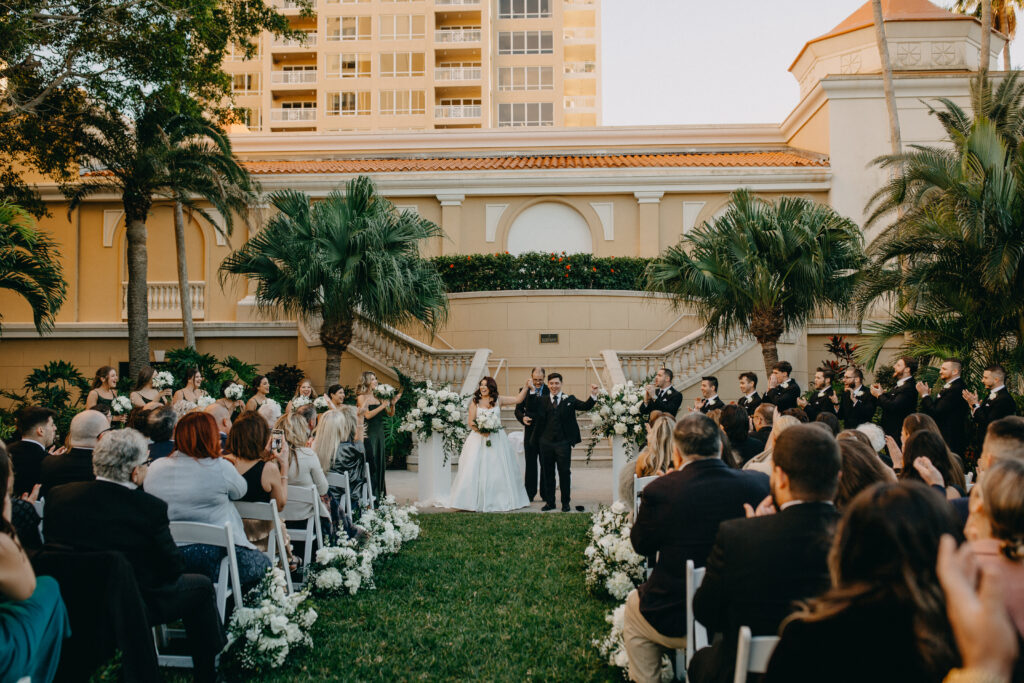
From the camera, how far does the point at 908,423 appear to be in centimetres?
602

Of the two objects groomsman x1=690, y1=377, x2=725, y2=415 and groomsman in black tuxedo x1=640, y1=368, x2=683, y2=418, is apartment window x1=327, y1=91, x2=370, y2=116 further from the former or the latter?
groomsman x1=690, y1=377, x2=725, y2=415

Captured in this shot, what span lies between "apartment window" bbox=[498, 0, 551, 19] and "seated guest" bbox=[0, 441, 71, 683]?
57.8m

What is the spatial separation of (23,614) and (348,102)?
5424 centimetres

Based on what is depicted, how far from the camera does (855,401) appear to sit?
1185 cm

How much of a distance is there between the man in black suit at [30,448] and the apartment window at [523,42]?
53821mm

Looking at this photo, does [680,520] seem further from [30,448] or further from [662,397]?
[662,397]

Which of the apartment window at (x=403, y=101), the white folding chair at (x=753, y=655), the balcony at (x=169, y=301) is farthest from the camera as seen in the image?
the apartment window at (x=403, y=101)

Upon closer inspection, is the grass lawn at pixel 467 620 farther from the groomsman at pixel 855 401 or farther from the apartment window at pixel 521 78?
the apartment window at pixel 521 78

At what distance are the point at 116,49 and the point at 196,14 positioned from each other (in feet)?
6.15

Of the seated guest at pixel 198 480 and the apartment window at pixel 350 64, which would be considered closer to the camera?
the seated guest at pixel 198 480

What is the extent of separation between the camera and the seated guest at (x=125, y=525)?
14.7ft

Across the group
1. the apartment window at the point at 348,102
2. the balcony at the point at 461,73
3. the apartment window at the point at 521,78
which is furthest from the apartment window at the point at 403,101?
the apartment window at the point at 521,78

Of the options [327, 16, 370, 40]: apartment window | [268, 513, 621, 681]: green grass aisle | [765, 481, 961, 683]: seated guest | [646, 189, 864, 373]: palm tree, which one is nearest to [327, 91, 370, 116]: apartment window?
[327, 16, 370, 40]: apartment window

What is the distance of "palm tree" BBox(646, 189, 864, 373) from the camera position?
14281 mm
